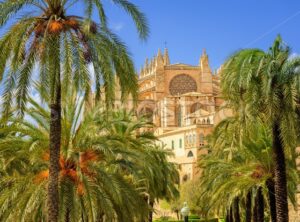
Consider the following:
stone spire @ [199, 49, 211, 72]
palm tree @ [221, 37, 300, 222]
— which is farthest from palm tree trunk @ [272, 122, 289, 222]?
stone spire @ [199, 49, 211, 72]

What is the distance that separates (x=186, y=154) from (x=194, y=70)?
23416 millimetres

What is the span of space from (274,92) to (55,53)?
590 centimetres

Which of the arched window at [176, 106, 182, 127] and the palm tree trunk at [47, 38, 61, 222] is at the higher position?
the arched window at [176, 106, 182, 127]

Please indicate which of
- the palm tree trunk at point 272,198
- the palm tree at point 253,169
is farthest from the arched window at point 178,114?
the palm tree trunk at point 272,198

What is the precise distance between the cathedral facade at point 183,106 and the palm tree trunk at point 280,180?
3307cm

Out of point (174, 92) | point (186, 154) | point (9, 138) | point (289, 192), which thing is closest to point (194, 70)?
point (174, 92)

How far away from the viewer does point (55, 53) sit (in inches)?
436

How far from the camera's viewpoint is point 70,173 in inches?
563

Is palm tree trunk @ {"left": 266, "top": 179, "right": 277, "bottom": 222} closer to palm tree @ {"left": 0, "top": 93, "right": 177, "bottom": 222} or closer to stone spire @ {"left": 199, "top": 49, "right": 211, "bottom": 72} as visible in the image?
palm tree @ {"left": 0, "top": 93, "right": 177, "bottom": 222}

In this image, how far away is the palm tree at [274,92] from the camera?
44.9 ft

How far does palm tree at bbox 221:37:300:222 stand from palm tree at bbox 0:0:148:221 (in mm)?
3784

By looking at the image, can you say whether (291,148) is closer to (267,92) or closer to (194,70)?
(267,92)

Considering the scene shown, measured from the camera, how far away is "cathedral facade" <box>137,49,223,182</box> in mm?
57969

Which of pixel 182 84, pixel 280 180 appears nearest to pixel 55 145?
pixel 280 180
